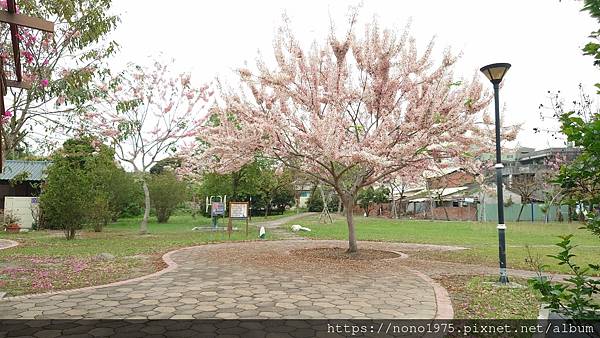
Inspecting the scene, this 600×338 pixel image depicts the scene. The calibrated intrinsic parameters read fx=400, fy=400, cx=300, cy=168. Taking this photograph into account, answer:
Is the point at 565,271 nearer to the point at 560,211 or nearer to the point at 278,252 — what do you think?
the point at 278,252

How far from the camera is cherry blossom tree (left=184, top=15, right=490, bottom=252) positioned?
9969 millimetres

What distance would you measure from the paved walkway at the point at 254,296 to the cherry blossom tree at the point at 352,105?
10.0 ft

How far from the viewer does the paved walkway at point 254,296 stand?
17.3 feet

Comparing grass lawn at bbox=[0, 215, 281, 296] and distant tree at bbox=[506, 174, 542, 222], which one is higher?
distant tree at bbox=[506, 174, 542, 222]

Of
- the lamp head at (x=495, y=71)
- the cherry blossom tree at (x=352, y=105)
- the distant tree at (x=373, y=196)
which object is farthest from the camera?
the distant tree at (x=373, y=196)

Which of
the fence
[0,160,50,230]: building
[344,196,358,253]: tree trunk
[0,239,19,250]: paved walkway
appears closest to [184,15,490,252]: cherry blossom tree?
[344,196,358,253]: tree trunk

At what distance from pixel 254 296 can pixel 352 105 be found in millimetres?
6804

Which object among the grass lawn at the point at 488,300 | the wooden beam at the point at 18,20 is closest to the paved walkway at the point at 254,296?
the grass lawn at the point at 488,300

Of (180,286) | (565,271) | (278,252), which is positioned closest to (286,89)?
(278,252)

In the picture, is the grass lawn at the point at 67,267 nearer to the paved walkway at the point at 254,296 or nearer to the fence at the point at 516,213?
the paved walkway at the point at 254,296

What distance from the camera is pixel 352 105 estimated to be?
37.4 feet

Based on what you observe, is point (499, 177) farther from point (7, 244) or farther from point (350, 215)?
point (7, 244)

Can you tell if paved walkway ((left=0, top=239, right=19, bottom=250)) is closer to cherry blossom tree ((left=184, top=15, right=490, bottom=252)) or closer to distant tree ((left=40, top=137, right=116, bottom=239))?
distant tree ((left=40, top=137, right=116, bottom=239))

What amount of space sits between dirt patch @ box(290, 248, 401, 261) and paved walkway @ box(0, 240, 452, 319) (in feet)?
5.84
